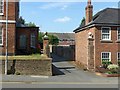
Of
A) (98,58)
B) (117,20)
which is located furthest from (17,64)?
(117,20)

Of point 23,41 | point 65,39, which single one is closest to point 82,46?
point 23,41

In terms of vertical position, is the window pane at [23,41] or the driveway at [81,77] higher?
the window pane at [23,41]

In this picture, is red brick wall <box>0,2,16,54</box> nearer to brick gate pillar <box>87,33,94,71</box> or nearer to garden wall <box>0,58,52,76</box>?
garden wall <box>0,58,52,76</box>

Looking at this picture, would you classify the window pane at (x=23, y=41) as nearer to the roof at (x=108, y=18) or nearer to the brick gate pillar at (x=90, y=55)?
the roof at (x=108, y=18)

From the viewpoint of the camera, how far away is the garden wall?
79.3 feet

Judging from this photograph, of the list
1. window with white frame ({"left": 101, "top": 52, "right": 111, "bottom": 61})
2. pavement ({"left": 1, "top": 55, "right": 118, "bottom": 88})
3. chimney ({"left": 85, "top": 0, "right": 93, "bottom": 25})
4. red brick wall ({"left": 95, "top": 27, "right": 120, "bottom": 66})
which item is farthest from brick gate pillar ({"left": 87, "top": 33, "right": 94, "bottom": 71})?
pavement ({"left": 1, "top": 55, "right": 118, "bottom": 88})

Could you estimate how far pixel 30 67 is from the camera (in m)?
24.3

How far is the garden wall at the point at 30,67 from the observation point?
24.2 meters

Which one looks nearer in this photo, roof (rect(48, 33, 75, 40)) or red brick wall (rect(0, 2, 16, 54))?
red brick wall (rect(0, 2, 16, 54))

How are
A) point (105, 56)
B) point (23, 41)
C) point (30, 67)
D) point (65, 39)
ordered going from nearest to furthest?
1. point (30, 67)
2. point (105, 56)
3. point (23, 41)
4. point (65, 39)

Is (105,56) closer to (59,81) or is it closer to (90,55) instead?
(90,55)

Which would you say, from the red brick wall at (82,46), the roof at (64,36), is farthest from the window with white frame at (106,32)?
the roof at (64,36)

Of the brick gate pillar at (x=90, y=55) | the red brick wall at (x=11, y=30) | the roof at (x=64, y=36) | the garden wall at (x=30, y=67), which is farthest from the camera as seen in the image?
the roof at (x=64, y=36)

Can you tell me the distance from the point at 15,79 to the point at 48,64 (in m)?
4.02
